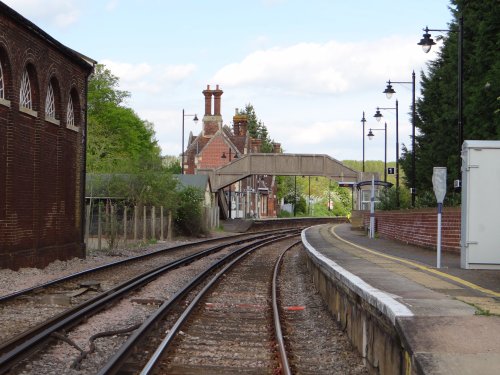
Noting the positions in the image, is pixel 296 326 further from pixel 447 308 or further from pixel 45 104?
pixel 45 104

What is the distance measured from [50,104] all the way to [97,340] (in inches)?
576

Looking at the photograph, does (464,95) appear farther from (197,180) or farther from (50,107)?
(197,180)

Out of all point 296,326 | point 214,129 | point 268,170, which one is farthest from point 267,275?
point 214,129

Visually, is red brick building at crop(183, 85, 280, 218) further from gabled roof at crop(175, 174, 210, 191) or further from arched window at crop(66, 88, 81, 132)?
arched window at crop(66, 88, 81, 132)

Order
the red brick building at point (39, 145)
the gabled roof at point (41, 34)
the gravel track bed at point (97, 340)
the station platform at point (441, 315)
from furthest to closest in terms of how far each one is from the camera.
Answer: the red brick building at point (39, 145)
the gabled roof at point (41, 34)
the gravel track bed at point (97, 340)
the station platform at point (441, 315)

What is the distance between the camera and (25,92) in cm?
2136

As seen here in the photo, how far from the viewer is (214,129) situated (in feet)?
305

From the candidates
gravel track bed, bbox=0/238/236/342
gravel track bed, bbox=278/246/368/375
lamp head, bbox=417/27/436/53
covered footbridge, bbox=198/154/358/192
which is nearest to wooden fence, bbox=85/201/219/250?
gravel track bed, bbox=0/238/236/342

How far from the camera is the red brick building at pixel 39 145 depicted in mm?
19433

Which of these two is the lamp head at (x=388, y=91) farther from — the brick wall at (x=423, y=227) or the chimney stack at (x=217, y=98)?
the chimney stack at (x=217, y=98)

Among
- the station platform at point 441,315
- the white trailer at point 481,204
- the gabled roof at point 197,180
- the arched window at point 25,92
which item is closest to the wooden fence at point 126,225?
the arched window at point 25,92

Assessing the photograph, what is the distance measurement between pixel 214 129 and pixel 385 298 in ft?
280

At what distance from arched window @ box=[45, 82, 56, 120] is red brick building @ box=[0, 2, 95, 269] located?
0.10 ft

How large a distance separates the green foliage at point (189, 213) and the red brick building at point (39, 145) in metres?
21.6
